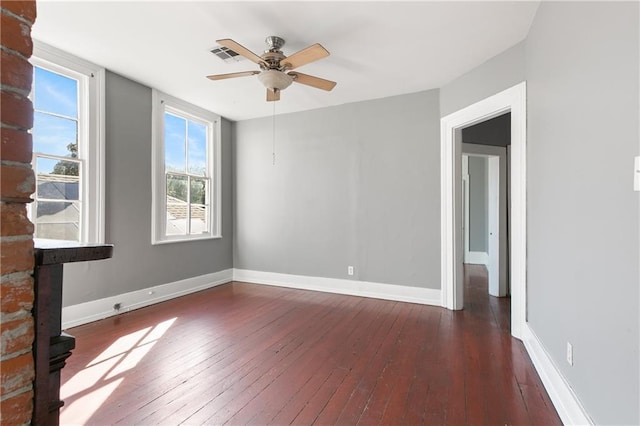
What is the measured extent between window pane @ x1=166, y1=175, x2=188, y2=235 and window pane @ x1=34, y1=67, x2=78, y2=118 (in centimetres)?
134

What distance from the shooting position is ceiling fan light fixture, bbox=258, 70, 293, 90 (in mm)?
2689

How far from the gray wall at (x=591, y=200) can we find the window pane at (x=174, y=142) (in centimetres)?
424

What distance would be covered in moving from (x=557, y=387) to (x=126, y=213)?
4274 millimetres

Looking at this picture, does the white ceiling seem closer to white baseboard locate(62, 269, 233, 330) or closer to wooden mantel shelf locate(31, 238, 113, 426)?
wooden mantel shelf locate(31, 238, 113, 426)

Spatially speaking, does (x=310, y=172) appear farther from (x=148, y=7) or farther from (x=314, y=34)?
(x=148, y=7)

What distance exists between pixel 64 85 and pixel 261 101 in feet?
7.19

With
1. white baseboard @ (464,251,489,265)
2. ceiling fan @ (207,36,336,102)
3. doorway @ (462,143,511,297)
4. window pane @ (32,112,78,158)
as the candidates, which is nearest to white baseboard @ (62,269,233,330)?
window pane @ (32,112,78,158)

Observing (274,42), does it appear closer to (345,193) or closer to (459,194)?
(345,193)

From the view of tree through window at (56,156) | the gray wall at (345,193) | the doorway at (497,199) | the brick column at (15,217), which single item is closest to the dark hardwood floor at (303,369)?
the doorway at (497,199)

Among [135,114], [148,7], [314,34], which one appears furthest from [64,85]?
[314,34]

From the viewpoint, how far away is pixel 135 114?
3.74m

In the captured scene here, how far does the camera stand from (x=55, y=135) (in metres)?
3.07

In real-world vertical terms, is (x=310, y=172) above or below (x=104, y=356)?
above

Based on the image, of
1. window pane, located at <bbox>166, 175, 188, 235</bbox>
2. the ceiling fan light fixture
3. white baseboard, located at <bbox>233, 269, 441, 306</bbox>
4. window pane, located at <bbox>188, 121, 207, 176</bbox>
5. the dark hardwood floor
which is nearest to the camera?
the dark hardwood floor
